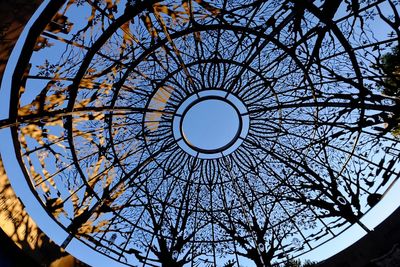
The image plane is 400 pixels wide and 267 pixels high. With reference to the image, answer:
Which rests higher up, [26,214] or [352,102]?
[352,102]

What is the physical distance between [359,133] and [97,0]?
844cm

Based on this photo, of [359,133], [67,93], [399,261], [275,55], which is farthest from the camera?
[359,133]

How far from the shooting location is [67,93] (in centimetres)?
778

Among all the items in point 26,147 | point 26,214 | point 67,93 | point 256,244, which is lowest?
point 26,214

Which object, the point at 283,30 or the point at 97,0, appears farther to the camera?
the point at 283,30

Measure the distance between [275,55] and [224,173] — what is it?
4.50 metres

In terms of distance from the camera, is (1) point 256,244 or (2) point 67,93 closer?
(2) point 67,93

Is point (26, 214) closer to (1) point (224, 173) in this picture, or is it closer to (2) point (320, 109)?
(1) point (224, 173)

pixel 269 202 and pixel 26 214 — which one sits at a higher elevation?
pixel 269 202

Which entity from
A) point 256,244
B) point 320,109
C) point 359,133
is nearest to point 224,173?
point 256,244

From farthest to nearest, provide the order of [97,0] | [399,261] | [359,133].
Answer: [359,133], [97,0], [399,261]

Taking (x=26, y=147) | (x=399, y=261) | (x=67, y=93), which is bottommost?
(x=399, y=261)

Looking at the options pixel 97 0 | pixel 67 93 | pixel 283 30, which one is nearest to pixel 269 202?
pixel 283 30

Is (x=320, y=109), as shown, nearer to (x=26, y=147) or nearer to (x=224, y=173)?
(x=224, y=173)
